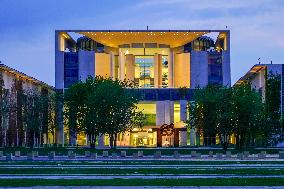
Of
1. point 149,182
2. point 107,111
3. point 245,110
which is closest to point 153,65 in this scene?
point 107,111

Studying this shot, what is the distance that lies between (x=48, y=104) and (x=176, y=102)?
35381 mm

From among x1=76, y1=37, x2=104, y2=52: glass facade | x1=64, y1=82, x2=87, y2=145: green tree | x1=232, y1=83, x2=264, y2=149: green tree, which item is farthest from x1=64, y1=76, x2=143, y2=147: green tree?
x1=76, y1=37, x2=104, y2=52: glass facade

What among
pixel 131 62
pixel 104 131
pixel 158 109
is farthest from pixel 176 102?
pixel 104 131

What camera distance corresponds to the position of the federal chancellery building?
134000 millimetres

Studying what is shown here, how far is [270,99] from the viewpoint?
342 feet

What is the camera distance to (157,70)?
146 meters

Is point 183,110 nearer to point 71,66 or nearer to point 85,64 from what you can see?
point 85,64

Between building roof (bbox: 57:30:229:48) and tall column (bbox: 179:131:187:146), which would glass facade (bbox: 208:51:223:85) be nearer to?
building roof (bbox: 57:30:229:48)

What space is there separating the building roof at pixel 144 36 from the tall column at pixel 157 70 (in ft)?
11.3

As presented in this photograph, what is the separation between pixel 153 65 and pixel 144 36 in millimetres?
9994

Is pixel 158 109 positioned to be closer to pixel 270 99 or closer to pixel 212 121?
pixel 270 99

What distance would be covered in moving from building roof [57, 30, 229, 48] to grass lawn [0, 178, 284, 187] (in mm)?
109508

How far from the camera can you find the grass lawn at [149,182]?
24.8m

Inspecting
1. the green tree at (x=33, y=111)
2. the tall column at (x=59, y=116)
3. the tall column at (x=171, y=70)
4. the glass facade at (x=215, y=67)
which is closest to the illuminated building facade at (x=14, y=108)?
the green tree at (x=33, y=111)
